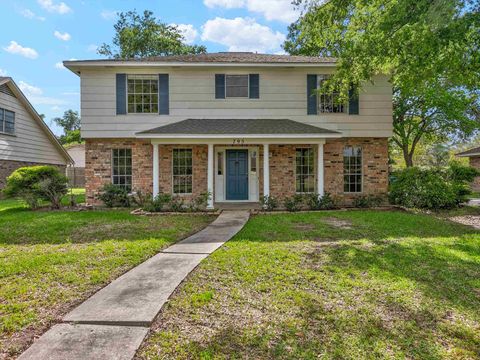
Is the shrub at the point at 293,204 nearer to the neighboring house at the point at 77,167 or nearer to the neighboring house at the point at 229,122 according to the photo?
the neighboring house at the point at 229,122

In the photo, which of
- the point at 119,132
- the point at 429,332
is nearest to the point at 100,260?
the point at 429,332

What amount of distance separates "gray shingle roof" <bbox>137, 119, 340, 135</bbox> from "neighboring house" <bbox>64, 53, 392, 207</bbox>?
111 mm

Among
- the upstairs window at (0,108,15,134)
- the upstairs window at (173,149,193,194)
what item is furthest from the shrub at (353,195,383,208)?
the upstairs window at (0,108,15,134)

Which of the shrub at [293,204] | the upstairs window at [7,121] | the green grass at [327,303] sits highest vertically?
the upstairs window at [7,121]

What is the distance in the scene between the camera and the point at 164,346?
8.84 ft

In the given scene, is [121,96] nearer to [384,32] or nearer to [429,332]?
[384,32]

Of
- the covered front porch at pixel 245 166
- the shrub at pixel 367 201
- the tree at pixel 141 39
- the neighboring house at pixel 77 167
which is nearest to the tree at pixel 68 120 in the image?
the neighboring house at pixel 77 167

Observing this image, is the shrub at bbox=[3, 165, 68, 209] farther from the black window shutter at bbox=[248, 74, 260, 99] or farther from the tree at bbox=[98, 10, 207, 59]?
the tree at bbox=[98, 10, 207, 59]

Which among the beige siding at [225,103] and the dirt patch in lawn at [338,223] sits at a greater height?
the beige siding at [225,103]

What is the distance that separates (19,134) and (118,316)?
53.3 ft

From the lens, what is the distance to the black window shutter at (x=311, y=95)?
1166cm

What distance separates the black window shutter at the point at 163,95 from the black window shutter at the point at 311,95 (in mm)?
5214

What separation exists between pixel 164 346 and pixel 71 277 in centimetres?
230

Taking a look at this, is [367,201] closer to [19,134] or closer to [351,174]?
[351,174]
